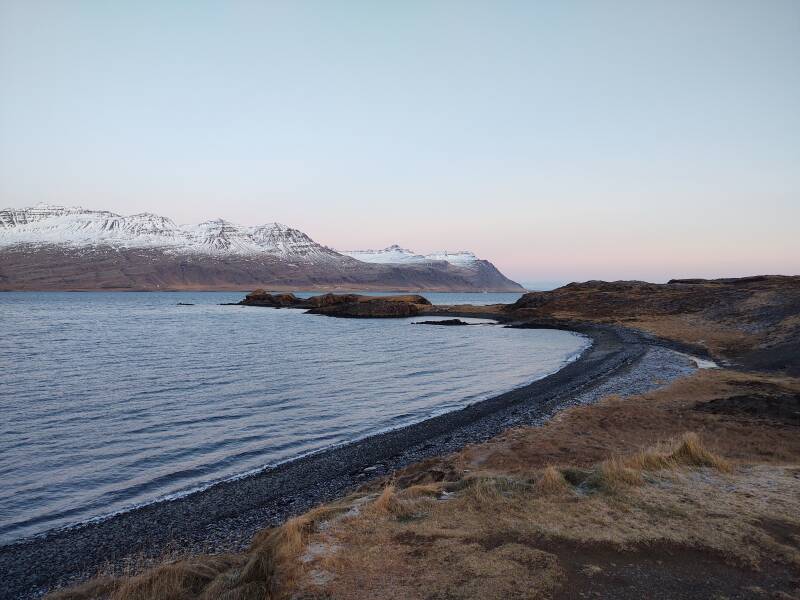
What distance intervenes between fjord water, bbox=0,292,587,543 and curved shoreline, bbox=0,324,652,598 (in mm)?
1012

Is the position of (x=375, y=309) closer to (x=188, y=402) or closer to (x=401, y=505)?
(x=188, y=402)

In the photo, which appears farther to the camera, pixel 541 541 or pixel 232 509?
pixel 232 509

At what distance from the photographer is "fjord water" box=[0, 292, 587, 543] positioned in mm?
13883

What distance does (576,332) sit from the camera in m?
64.5

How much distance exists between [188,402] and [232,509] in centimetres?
1328

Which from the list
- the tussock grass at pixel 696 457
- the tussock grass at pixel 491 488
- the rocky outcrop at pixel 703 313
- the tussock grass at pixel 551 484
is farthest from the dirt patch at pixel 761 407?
the tussock grass at pixel 491 488

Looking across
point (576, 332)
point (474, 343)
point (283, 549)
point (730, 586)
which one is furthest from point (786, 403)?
point (576, 332)

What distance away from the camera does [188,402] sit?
2369 cm

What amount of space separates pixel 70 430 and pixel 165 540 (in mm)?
11078

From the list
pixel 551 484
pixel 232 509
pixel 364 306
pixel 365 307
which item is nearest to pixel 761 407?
pixel 551 484

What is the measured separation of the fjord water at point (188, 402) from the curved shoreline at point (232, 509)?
39.8 inches

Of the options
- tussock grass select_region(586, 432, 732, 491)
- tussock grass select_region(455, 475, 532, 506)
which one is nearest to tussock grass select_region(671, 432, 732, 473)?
tussock grass select_region(586, 432, 732, 491)

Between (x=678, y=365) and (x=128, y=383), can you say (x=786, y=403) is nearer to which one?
(x=678, y=365)

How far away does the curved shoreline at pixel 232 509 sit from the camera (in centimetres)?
968
